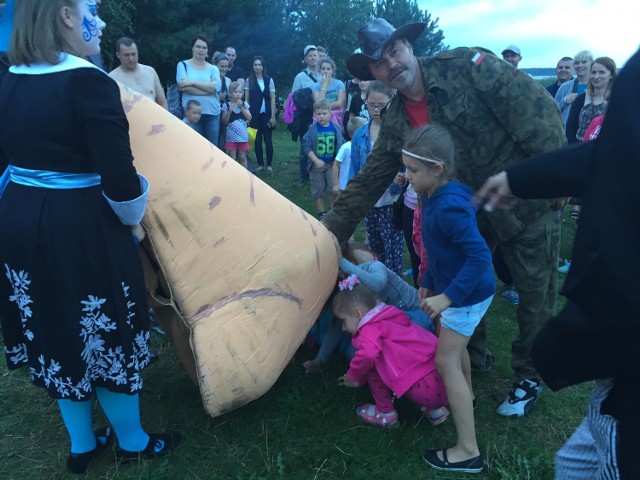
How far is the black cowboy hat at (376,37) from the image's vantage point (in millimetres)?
2785

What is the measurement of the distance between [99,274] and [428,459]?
180 centimetres

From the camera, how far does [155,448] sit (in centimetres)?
262

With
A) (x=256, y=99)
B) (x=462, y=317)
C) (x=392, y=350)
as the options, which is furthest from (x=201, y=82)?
(x=462, y=317)

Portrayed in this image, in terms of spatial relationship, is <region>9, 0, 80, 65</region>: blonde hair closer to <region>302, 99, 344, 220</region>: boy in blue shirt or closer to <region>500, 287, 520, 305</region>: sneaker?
<region>500, 287, 520, 305</region>: sneaker

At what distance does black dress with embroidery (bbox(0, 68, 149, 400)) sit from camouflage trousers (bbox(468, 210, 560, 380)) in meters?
1.95

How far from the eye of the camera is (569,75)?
8094 mm

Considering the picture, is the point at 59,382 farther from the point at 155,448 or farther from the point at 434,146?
the point at 434,146

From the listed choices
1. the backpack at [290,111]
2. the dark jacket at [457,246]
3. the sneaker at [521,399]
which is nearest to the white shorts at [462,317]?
the dark jacket at [457,246]

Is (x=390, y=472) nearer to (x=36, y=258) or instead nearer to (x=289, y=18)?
(x=36, y=258)

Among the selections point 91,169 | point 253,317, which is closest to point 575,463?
point 253,317

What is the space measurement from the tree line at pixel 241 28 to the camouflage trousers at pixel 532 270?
16.6 m

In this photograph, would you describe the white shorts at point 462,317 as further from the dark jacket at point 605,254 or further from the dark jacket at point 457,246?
the dark jacket at point 605,254

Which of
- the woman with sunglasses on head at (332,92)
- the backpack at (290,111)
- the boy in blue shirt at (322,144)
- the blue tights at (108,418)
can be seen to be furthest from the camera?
the backpack at (290,111)

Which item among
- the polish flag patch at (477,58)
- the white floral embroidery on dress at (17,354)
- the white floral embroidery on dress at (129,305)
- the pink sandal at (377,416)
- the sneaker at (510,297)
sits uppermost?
the polish flag patch at (477,58)
